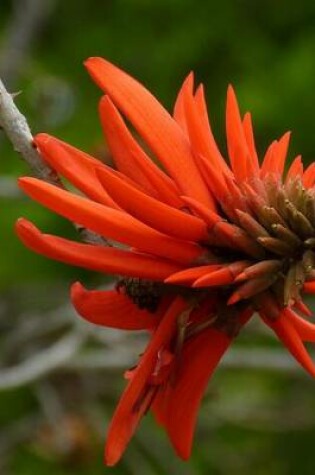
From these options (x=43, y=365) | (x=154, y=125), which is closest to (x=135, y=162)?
(x=154, y=125)

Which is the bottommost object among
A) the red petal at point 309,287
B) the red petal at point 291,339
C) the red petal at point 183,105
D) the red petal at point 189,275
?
the red petal at point 291,339

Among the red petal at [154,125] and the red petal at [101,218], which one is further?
the red petal at [154,125]

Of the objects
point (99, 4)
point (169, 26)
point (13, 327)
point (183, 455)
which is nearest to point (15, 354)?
point (13, 327)

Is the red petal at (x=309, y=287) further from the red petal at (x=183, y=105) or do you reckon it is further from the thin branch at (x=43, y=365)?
the thin branch at (x=43, y=365)

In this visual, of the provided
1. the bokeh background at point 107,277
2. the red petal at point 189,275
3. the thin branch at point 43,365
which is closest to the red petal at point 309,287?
the red petal at point 189,275

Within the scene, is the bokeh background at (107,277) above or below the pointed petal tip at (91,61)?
below

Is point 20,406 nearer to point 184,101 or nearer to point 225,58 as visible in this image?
point 225,58

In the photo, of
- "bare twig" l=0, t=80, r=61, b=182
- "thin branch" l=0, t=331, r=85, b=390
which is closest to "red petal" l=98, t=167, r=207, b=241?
"bare twig" l=0, t=80, r=61, b=182

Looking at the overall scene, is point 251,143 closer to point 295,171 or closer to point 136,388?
point 295,171
